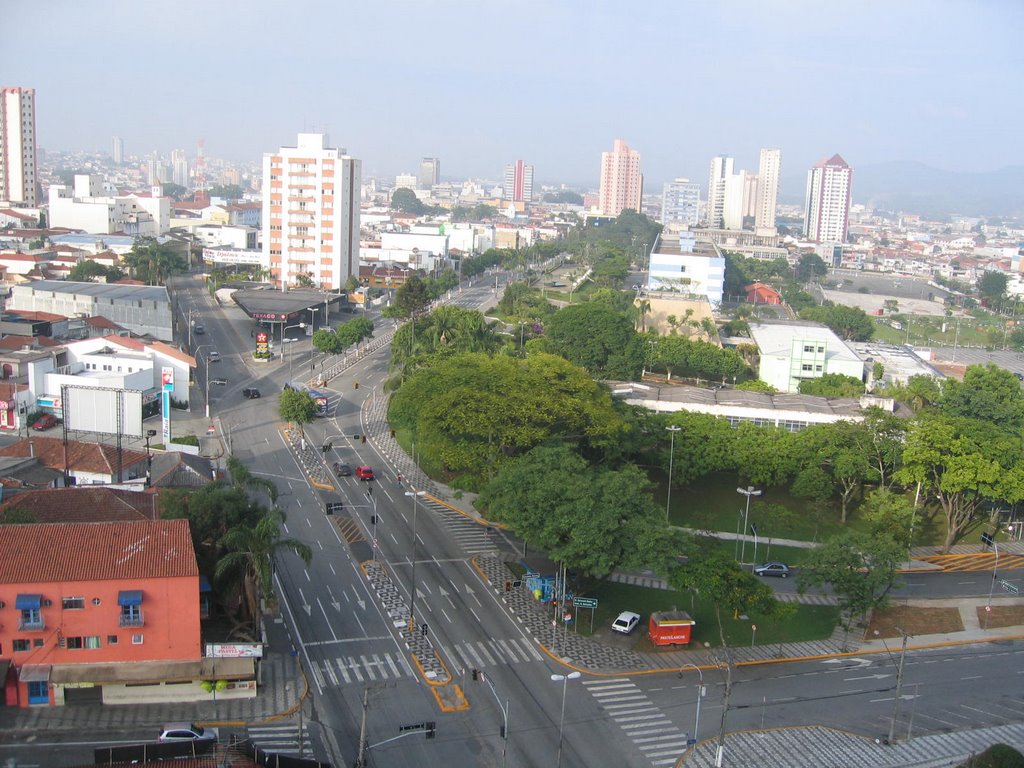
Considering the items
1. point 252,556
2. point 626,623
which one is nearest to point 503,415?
point 626,623

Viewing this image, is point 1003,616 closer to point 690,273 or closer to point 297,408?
point 297,408

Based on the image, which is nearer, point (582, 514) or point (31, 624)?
point (31, 624)

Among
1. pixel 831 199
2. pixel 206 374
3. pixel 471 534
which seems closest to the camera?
pixel 471 534

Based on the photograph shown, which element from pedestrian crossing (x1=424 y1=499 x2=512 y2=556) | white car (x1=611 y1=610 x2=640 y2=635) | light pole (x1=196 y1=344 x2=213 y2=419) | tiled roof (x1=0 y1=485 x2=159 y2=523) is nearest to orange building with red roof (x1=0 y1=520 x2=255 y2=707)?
tiled roof (x1=0 y1=485 x2=159 y2=523)

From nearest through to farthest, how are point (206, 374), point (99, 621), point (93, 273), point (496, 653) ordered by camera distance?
1. point (99, 621)
2. point (496, 653)
3. point (206, 374)
4. point (93, 273)

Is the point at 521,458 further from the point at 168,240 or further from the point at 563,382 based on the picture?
the point at 168,240

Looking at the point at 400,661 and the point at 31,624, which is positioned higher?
the point at 31,624

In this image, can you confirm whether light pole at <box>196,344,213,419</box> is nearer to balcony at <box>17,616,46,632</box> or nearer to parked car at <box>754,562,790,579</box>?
balcony at <box>17,616,46,632</box>

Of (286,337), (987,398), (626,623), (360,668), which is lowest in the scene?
(360,668)
